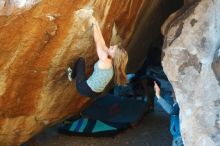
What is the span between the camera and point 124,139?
5.98 m

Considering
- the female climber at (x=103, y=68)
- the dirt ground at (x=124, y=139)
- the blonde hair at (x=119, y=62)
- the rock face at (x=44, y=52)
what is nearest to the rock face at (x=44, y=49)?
the rock face at (x=44, y=52)

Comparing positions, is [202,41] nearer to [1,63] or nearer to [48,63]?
[48,63]

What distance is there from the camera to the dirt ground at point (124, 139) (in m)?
5.86

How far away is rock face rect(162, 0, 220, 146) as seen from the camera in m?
3.72

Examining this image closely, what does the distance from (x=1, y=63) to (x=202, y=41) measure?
5.03 feet

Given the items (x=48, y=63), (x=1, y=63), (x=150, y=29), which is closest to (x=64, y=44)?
(x=48, y=63)

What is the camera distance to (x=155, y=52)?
679cm

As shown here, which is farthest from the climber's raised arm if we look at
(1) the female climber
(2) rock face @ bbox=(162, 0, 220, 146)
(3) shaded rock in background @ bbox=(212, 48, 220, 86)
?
(3) shaded rock in background @ bbox=(212, 48, 220, 86)

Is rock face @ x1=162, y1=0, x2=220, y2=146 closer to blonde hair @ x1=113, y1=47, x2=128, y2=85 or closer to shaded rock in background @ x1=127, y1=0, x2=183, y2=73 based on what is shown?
blonde hair @ x1=113, y1=47, x2=128, y2=85

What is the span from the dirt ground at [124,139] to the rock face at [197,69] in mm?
1986

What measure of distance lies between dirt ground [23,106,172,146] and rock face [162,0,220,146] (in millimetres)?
1986

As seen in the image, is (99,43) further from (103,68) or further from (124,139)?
(124,139)

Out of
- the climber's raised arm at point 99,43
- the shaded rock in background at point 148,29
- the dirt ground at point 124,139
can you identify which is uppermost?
the climber's raised arm at point 99,43

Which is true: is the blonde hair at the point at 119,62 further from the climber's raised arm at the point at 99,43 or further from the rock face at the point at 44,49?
the rock face at the point at 44,49
